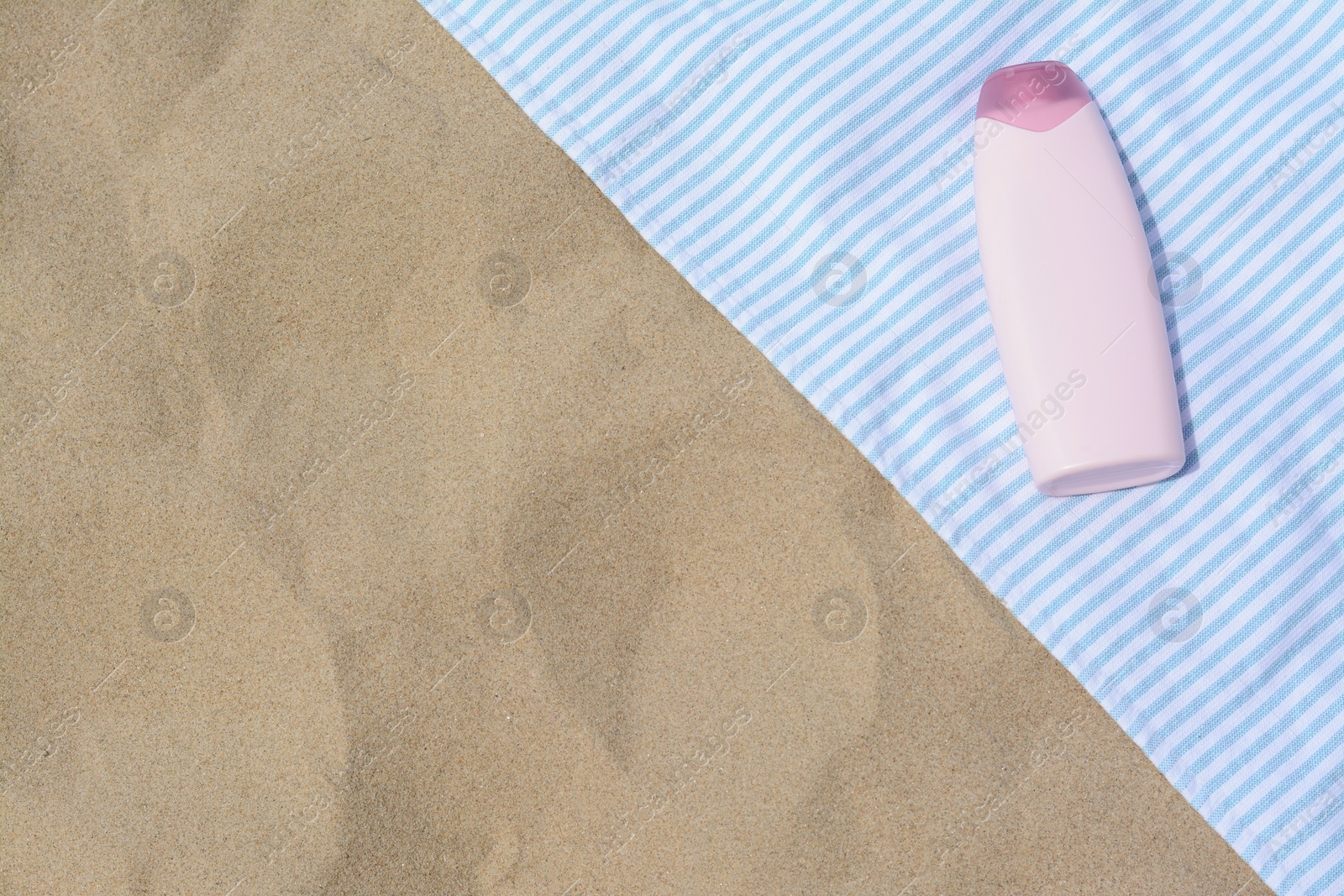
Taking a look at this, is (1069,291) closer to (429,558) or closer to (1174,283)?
(1174,283)

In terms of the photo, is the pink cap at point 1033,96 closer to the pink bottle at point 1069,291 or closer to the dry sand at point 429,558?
the pink bottle at point 1069,291

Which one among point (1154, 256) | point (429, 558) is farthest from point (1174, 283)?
point (429, 558)

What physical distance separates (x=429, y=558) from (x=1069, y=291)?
1.69ft

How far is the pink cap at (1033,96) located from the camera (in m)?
0.68

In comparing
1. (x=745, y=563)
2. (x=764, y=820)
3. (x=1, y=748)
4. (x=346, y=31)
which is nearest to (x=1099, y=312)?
(x=745, y=563)

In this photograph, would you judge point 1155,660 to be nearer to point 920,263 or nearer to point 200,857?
point 920,263

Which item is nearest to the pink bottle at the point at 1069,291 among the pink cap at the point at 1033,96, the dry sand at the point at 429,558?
the pink cap at the point at 1033,96

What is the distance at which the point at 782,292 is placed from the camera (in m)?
0.75

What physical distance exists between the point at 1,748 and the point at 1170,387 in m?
0.94

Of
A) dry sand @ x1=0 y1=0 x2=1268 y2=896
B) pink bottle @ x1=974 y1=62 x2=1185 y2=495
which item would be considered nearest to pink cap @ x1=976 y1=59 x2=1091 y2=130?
pink bottle @ x1=974 y1=62 x2=1185 y2=495

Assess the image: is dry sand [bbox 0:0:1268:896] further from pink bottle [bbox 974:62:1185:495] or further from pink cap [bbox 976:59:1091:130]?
pink cap [bbox 976:59:1091:130]

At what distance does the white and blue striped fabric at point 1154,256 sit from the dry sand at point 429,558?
4 centimetres

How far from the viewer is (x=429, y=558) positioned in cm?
78

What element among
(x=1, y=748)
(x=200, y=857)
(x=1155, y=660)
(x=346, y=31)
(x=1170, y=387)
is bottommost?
(x=1155, y=660)
